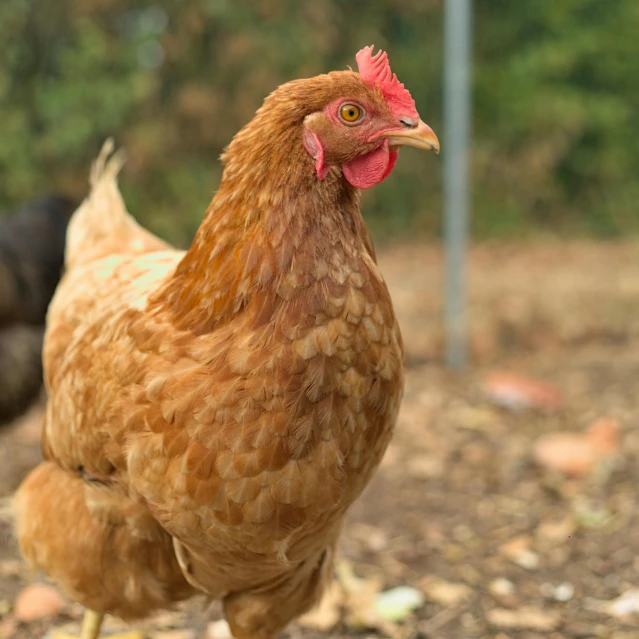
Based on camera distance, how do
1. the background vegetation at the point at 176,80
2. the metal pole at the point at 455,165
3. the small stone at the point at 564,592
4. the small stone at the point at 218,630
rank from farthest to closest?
the metal pole at the point at 455,165 → the background vegetation at the point at 176,80 → the small stone at the point at 564,592 → the small stone at the point at 218,630

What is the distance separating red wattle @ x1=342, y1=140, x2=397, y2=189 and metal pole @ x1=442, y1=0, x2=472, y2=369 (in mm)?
2877

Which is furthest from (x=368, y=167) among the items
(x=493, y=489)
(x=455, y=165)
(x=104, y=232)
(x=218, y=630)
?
(x=455, y=165)

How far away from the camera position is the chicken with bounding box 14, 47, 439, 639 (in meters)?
1.55

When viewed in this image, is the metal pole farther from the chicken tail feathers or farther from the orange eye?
the orange eye

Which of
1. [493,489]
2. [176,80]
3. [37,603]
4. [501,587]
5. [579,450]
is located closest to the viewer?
[37,603]

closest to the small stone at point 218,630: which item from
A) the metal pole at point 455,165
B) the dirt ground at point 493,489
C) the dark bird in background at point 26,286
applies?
the dirt ground at point 493,489

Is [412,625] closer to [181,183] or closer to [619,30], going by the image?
[181,183]

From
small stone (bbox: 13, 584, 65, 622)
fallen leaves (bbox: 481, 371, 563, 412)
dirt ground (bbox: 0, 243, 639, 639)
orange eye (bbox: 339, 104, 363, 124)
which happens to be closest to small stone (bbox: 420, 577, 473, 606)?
dirt ground (bbox: 0, 243, 639, 639)

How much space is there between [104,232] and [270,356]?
4.36 ft

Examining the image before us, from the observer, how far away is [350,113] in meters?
1.55

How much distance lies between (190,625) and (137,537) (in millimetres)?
878

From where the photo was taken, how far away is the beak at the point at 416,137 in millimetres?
1552

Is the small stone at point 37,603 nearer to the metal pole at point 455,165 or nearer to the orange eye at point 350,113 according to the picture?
the orange eye at point 350,113

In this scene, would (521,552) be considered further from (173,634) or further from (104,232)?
(104,232)
